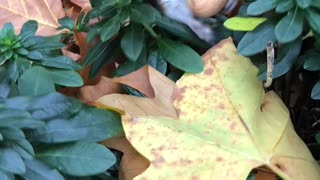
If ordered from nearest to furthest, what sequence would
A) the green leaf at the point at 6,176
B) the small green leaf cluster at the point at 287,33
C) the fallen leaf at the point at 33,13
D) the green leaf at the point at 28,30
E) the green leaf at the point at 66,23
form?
the green leaf at the point at 6,176, the small green leaf cluster at the point at 287,33, the green leaf at the point at 28,30, the green leaf at the point at 66,23, the fallen leaf at the point at 33,13

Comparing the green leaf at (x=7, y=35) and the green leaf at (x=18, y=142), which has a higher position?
the green leaf at (x=7, y=35)

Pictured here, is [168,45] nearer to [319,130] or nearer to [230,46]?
[230,46]

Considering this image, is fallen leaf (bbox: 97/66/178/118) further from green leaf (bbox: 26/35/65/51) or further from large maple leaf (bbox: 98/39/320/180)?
green leaf (bbox: 26/35/65/51)

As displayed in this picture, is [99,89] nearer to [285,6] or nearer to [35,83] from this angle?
[35,83]

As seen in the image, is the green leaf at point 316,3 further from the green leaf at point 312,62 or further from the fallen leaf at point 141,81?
the fallen leaf at point 141,81

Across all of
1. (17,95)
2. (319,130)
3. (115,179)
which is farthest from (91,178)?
(319,130)

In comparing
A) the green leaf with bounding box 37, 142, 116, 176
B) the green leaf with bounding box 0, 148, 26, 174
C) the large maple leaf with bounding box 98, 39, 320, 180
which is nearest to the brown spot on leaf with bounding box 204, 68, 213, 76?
the large maple leaf with bounding box 98, 39, 320, 180

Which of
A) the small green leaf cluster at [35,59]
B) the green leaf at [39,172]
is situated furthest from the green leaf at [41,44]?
the green leaf at [39,172]

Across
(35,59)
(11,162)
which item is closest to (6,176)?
(11,162)
